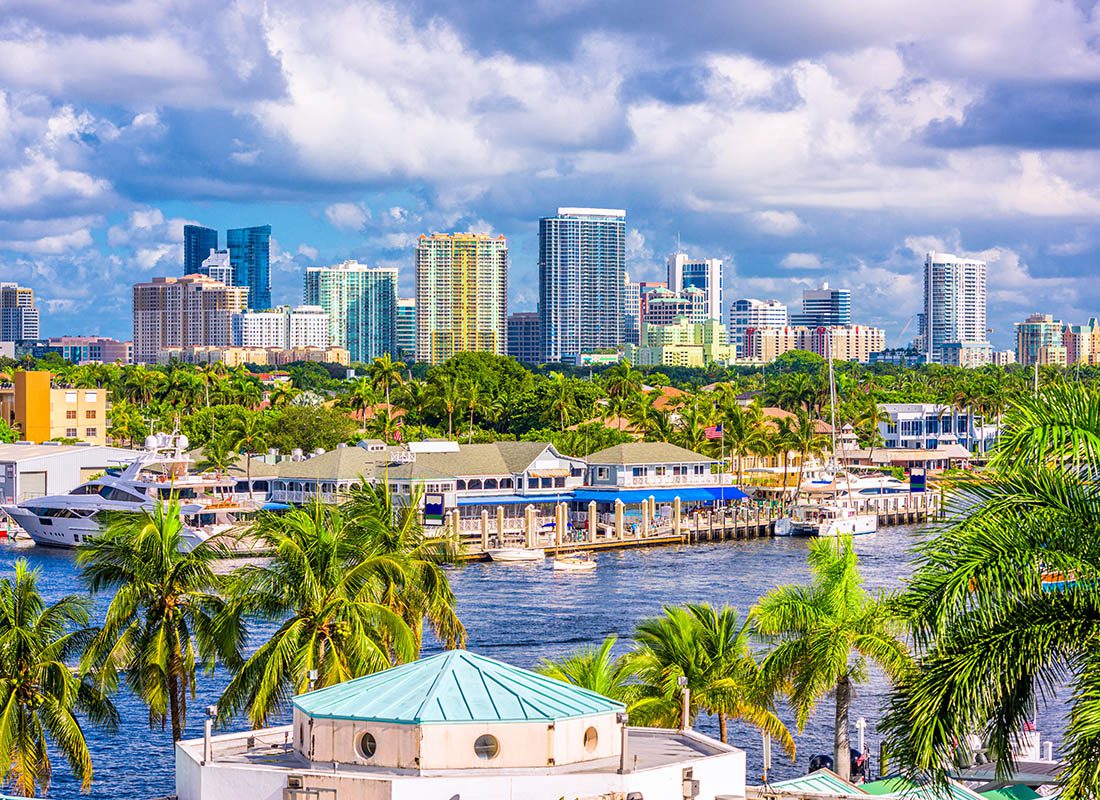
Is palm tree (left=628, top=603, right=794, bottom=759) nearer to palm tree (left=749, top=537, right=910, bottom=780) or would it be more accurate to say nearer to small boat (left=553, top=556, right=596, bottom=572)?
palm tree (left=749, top=537, right=910, bottom=780)

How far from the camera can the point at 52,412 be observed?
150 meters

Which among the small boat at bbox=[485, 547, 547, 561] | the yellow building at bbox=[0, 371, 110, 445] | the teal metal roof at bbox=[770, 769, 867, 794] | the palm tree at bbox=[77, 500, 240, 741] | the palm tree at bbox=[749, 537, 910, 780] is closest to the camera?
the teal metal roof at bbox=[770, 769, 867, 794]

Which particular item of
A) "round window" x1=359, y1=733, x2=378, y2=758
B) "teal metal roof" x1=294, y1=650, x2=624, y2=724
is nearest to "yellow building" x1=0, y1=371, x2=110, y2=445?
"teal metal roof" x1=294, y1=650, x2=624, y2=724

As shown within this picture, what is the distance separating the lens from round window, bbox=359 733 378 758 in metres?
21.6

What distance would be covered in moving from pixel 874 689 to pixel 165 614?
29400mm

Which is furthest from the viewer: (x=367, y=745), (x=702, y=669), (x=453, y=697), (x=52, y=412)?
(x=52, y=412)

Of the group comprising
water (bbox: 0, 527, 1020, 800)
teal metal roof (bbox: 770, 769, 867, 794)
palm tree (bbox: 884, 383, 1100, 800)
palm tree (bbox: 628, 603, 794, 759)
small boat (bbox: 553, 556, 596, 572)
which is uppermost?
palm tree (bbox: 884, 383, 1100, 800)

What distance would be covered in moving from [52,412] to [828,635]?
129272mm

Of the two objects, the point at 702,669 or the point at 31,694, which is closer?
the point at 31,694

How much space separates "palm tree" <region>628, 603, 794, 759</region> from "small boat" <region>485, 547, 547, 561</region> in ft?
203

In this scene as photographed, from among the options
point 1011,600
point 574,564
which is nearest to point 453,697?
point 1011,600

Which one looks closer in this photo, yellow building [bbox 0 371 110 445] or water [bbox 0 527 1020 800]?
water [bbox 0 527 1020 800]

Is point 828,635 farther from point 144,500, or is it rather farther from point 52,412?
point 52,412

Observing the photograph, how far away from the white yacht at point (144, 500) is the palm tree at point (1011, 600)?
87.7 metres
